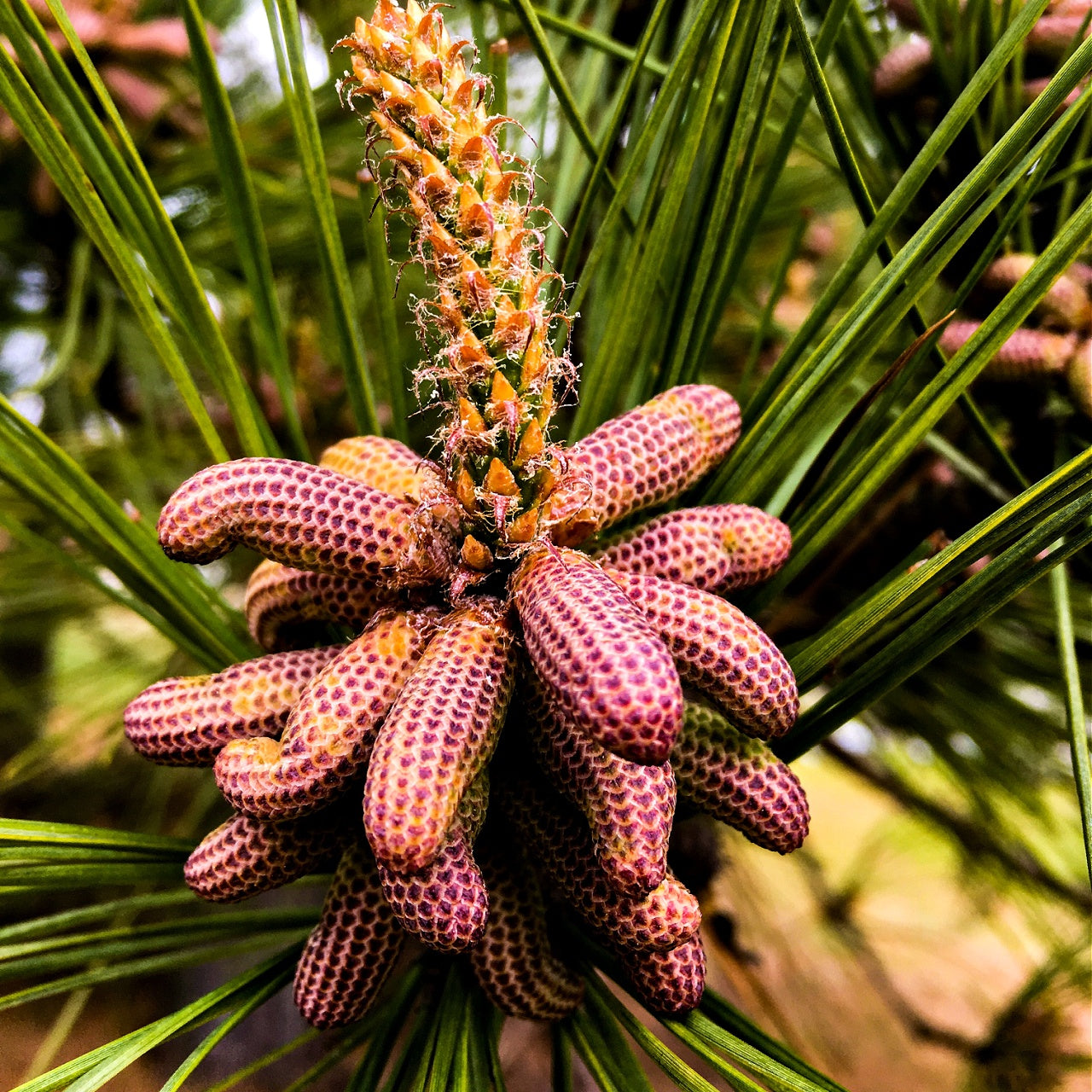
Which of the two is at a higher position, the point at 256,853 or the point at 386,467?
the point at 386,467

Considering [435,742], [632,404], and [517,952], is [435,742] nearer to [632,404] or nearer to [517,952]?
[517,952]

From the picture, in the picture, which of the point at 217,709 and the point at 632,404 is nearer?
the point at 217,709

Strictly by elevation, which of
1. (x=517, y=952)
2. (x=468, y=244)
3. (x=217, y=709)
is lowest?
(x=517, y=952)

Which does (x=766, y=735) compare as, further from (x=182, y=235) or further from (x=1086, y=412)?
(x=182, y=235)

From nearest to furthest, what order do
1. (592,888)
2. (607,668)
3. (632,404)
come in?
(607,668), (592,888), (632,404)

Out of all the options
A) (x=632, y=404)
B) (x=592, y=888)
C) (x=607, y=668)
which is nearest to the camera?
(x=607, y=668)

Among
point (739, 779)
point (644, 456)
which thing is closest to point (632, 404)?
point (644, 456)
